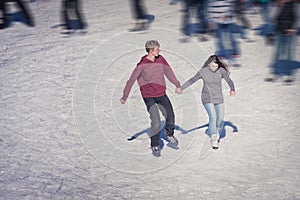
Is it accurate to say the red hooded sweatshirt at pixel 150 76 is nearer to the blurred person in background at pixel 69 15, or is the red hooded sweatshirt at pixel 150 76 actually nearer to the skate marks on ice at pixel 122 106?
the skate marks on ice at pixel 122 106

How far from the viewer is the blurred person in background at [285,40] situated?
406 inches

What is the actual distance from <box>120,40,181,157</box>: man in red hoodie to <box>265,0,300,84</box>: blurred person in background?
3.18 m

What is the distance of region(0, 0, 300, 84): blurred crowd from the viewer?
10.9 metres

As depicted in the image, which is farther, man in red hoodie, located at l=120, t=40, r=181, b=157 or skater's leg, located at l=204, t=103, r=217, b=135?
skater's leg, located at l=204, t=103, r=217, b=135

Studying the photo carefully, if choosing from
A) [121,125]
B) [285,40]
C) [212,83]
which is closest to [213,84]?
[212,83]

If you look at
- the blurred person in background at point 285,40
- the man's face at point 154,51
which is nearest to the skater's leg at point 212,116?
the man's face at point 154,51

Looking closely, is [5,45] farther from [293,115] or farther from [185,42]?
[293,115]

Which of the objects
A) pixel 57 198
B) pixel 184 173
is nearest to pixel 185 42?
pixel 184 173

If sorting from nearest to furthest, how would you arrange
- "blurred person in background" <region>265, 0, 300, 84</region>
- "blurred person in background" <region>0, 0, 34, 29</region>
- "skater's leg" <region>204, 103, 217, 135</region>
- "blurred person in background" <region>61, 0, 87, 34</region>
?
1. "skater's leg" <region>204, 103, 217, 135</region>
2. "blurred person in background" <region>265, 0, 300, 84</region>
3. "blurred person in background" <region>61, 0, 87, 34</region>
4. "blurred person in background" <region>0, 0, 34, 29</region>

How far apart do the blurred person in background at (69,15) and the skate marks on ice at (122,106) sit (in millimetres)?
1060

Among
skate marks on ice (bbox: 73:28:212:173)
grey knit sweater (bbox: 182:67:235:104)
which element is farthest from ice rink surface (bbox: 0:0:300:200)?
grey knit sweater (bbox: 182:67:235:104)

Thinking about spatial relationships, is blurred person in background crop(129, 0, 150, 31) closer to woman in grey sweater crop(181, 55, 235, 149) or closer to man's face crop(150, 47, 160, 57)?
woman in grey sweater crop(181, 55, 235, 149)

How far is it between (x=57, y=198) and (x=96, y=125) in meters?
2.24

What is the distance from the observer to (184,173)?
27.0 feet
